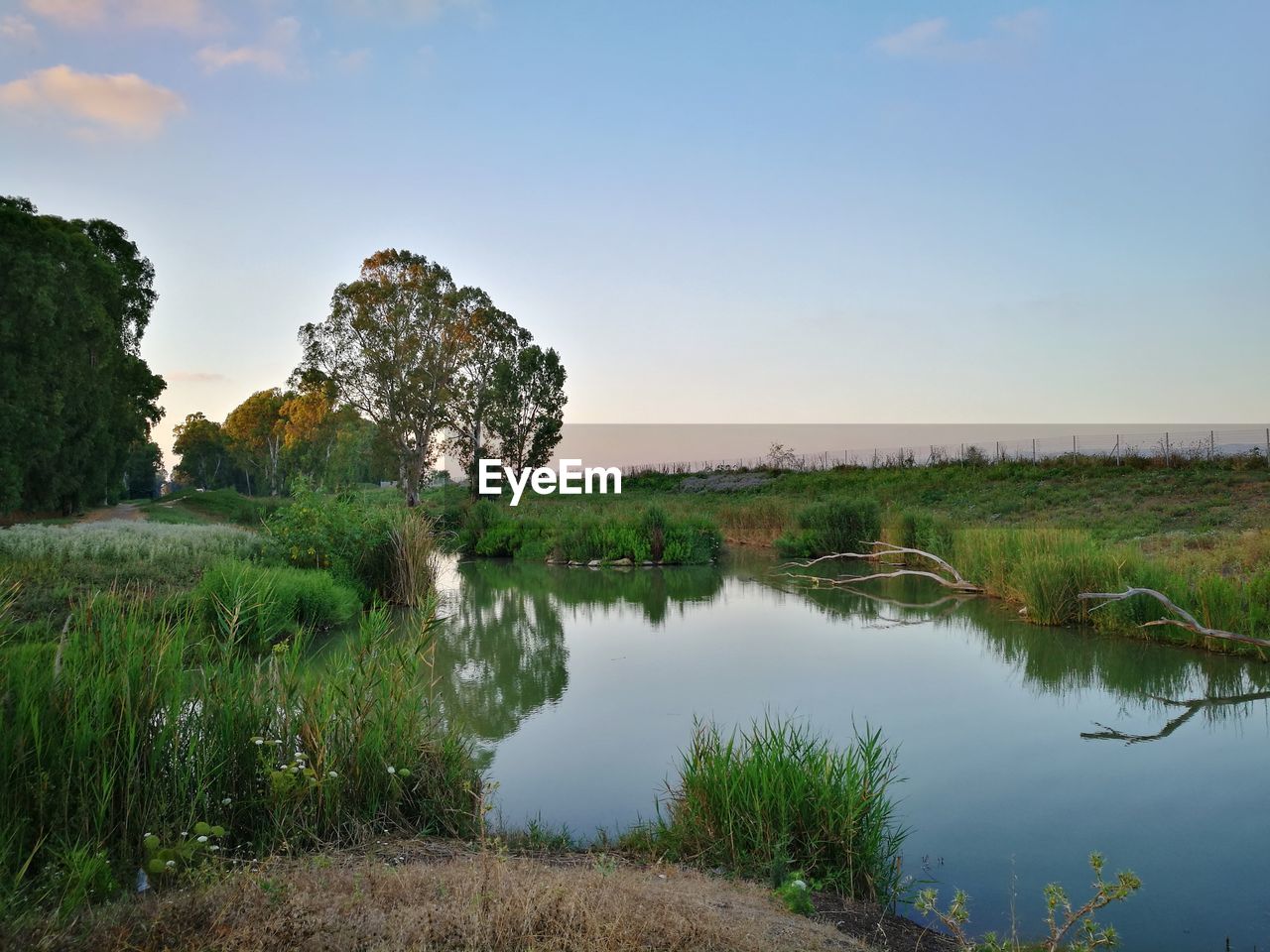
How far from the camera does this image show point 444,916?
2.57m

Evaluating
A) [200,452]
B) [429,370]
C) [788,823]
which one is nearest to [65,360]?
[429,370]

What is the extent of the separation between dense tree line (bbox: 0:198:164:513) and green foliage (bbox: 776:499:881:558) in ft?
64.9

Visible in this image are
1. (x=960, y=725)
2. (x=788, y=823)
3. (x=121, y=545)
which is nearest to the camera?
(x=788, y=823)

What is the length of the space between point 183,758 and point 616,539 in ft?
51.8

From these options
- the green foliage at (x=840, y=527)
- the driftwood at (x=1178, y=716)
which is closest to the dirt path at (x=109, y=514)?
the green foliage at (x=840, y=527)

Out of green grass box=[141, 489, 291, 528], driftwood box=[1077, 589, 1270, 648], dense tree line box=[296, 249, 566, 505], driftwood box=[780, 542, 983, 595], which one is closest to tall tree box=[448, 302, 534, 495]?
dense tree line box=[296, 249, 566, 505]

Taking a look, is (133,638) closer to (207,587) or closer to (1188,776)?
(207,587)

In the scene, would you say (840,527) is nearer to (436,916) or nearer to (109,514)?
(436,916)

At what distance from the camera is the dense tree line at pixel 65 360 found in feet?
72.1

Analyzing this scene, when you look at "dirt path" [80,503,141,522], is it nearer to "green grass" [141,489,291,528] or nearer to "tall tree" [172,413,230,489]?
"green grass" [141,489,291,528]

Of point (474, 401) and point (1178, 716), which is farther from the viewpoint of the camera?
point (474, 401)

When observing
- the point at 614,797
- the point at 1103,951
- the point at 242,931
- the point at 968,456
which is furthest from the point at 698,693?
the point at 968,456

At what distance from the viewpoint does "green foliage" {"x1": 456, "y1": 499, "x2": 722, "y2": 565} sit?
19156 millimetres

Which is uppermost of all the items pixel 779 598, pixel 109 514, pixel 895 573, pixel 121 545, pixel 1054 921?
pixel 121 545
